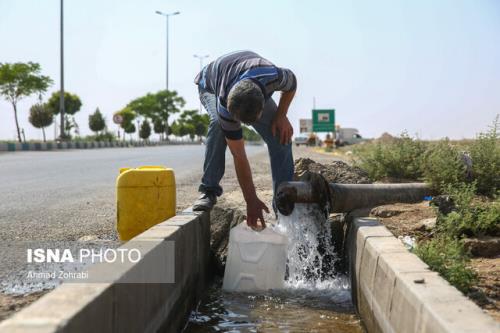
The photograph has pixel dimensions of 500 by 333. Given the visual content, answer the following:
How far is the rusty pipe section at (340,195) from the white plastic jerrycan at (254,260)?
29cm

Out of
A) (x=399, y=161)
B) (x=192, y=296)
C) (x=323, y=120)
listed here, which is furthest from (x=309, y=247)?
(x=323, y=120)

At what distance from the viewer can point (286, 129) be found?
489cm

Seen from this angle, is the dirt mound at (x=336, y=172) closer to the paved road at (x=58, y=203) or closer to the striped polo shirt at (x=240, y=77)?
the striped polo shirt at (x=240, y=77)

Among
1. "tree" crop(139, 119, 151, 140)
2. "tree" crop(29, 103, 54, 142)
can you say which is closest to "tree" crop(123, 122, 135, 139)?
"tree" crop(139, 119, 151, 140)

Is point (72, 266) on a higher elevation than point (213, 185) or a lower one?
lower

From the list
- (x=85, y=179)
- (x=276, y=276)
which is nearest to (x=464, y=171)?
(x=276, y=276)

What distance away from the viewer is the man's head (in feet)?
12.4

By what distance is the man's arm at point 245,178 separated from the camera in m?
4.27

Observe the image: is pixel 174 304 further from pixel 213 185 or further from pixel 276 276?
pixel 213 185

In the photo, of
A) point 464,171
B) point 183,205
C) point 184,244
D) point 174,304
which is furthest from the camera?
point 183,205

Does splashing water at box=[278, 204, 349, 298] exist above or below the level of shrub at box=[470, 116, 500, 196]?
below

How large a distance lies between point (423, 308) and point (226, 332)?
5.48 ft

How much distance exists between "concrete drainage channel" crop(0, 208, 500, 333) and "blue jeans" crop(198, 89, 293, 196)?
624mm

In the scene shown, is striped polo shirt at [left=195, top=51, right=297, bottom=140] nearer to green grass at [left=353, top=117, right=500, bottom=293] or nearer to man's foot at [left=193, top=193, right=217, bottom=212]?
man's foot at [left=193, top=193, right=217, bottom=212]
